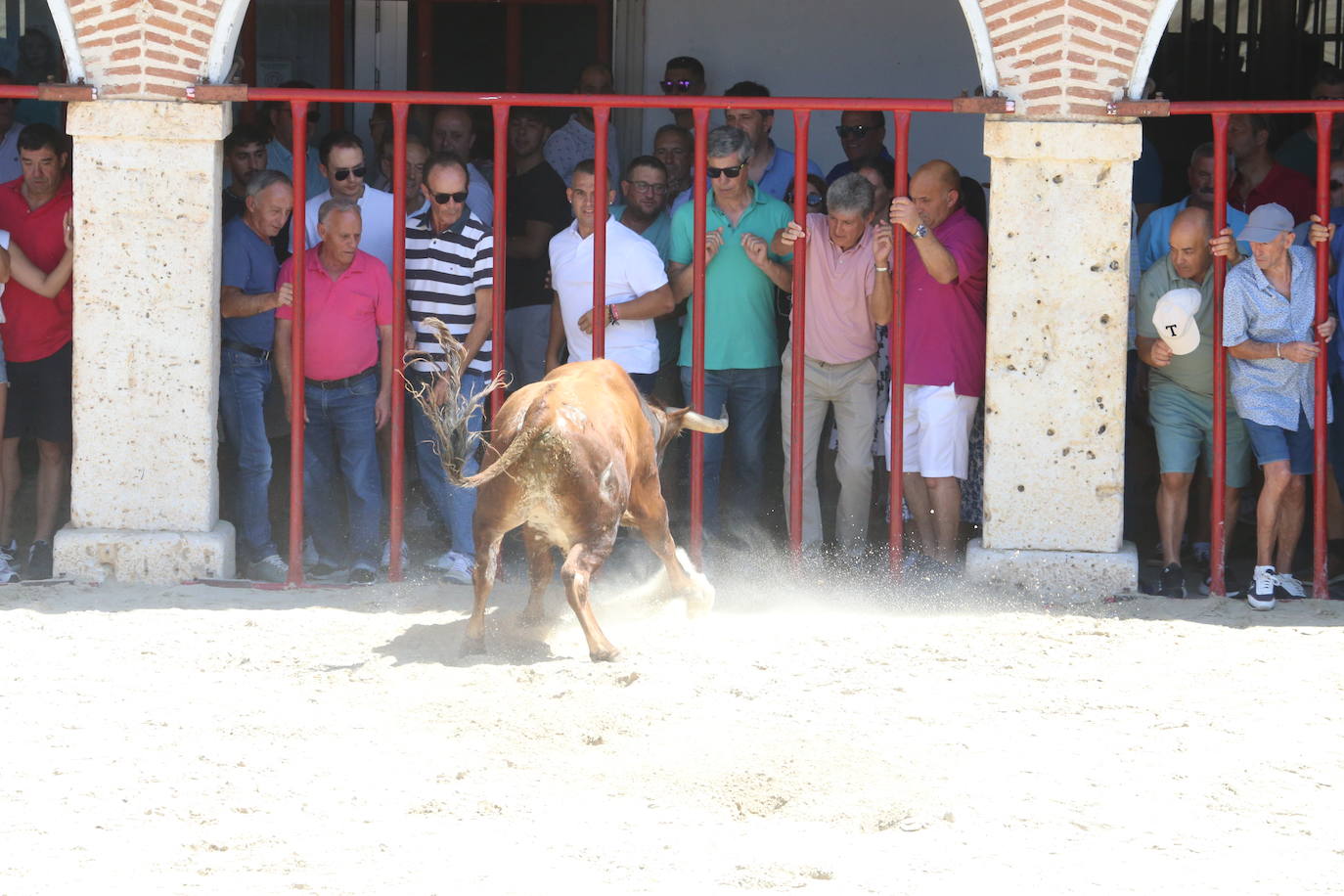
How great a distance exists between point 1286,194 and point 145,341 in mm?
5350

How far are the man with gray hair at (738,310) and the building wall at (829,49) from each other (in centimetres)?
251

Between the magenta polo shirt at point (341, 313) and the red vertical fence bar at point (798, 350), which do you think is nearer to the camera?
the red vertical fence bar at point (798, 350)

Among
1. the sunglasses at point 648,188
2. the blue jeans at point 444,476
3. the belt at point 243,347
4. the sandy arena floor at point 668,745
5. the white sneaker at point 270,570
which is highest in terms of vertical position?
the sunglasses at point 648,188

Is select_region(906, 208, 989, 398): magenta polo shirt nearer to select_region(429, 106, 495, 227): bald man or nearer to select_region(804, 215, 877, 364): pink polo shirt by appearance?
select_region(804, 215, 877, 364): pink polo shirt

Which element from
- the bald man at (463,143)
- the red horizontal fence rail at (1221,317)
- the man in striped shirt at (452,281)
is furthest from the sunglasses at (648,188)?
the red horizontal fence rail at (1221,317)

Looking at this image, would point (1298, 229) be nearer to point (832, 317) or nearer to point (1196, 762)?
point (832, 317)

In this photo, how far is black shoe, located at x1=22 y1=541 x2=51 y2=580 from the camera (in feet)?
26.7

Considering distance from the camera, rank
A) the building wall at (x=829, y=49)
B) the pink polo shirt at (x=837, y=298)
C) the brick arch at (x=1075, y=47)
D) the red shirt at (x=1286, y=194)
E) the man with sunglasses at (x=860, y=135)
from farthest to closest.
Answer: the building wall at (x=829, y=49), the man with sunglasses at (x=860, y=135), the red shirt at (x=1286, y=194), the pink polo shirt at (x=837, y=298), the brick arch at (x=1075, y=47)

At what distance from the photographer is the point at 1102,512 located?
7.81m

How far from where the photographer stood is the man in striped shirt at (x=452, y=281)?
7.98 metres

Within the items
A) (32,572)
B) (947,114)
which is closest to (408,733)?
(32,572)

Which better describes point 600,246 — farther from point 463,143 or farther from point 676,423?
point 463,143

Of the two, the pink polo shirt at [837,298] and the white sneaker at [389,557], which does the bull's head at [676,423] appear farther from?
the white sneaker at [389,557]

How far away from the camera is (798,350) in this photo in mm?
7965
